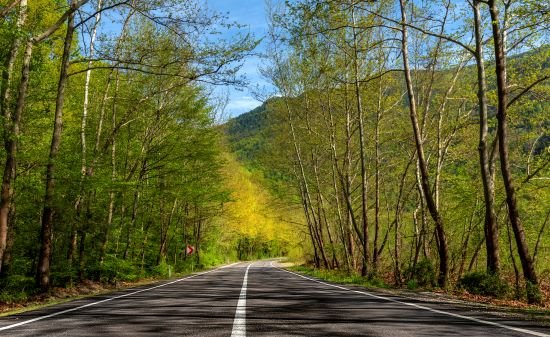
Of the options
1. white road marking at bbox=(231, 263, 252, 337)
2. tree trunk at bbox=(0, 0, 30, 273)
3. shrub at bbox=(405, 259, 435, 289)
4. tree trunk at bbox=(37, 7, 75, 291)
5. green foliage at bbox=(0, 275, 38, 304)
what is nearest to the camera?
white road marking at bbox=(231, 263, 252, 337)

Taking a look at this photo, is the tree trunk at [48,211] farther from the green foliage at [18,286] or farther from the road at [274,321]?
the road at [274,321]

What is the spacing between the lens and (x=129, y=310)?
8.29 metres

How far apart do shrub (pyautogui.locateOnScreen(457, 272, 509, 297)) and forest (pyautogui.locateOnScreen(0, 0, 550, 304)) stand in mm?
49

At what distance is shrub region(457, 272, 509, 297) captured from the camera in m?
11.3

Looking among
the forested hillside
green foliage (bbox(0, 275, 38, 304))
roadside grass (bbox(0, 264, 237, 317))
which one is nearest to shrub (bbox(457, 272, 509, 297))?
the forested hillside

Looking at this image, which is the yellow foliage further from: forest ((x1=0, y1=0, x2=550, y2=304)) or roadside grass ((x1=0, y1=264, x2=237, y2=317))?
roadside grass ((x1=0, y1=264, x2=237, y2=317))

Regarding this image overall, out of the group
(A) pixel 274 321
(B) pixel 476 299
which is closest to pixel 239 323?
(A) pixel 274 321

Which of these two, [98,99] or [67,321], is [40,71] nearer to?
[98,99]

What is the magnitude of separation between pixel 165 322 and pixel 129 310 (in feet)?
7.05

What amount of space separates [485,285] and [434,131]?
11675mm

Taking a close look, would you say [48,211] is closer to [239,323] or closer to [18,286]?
[18,286]

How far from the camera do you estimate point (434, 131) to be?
71.9ft

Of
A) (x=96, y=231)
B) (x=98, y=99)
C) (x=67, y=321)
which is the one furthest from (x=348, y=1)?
(x=98, y=99)

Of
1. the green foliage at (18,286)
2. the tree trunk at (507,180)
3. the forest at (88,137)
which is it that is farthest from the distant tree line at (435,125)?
the green foliage at (18,286)
